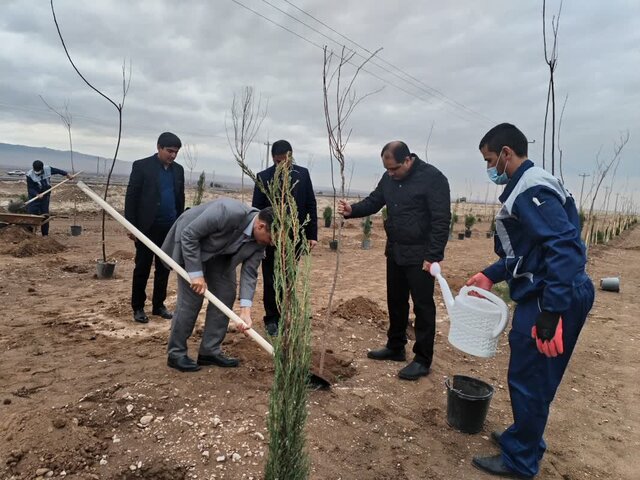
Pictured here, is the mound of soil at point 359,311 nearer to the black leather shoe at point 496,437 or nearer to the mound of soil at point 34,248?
the black leather shoe at point 496,437

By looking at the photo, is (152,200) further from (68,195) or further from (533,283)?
(68,195)

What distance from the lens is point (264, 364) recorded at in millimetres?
3615

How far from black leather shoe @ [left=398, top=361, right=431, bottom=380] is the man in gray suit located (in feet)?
4.57

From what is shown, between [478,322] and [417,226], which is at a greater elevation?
[417,226]

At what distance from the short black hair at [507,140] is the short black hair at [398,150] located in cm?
98

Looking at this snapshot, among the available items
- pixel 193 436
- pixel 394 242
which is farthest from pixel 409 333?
pixel 193 436

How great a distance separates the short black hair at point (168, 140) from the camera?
4.16m

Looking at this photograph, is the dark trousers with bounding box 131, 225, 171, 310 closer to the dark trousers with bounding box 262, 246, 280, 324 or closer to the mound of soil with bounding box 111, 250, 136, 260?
the dark trousers with bounding box 262, 246, 280, 324

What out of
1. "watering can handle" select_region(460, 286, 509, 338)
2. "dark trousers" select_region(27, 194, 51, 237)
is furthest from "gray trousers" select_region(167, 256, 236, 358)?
"dark trousers" select_region(27, 194, 51, 237)

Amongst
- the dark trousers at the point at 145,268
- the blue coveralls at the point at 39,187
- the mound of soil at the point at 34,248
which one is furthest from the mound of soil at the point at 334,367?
the blue coveralls at the point at 39,187

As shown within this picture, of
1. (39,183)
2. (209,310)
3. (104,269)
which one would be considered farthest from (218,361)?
(39,183)

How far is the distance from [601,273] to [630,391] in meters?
7.63

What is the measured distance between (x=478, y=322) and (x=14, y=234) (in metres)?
9.84

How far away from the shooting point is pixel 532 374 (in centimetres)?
230
